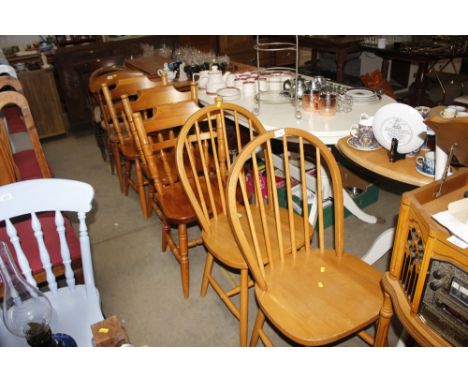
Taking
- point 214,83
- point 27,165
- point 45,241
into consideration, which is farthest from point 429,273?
point 27,165

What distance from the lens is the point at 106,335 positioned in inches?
32.6

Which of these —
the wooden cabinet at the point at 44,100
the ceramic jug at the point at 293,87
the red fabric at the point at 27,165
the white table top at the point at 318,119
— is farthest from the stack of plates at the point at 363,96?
the wooden cabinet at the point at 44,100

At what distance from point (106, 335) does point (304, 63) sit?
5.06 meters

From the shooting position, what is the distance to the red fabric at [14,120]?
129 inches

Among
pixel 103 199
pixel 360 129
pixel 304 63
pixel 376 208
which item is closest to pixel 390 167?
pixel 360 129

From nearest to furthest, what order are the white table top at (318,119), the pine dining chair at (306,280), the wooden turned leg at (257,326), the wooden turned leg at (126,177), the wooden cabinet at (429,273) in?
the wooden cabinet at (429,273) < the pine dining chair at (306,280) < the wooden turned leg at (257,326) < the white table top at (318,119) < the wooden turned leg at (126,177)

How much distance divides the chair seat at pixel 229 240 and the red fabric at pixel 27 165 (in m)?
1.24

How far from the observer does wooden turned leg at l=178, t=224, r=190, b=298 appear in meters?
1.84

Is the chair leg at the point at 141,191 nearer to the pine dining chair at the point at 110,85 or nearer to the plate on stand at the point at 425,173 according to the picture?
the pine dining chair at the point at 110,85

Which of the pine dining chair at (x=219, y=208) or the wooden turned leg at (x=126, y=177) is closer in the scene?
the pine dining chair at (x=219, y=208)

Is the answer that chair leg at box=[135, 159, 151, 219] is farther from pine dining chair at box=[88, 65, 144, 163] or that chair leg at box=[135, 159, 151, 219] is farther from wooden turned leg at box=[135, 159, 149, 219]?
pine dining chair at box=[88, 65, 144, 163]

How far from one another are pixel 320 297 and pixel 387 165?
20.7 inches

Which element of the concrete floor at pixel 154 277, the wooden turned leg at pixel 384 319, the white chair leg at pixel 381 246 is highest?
the wooden turned leg at pixel 384 319
